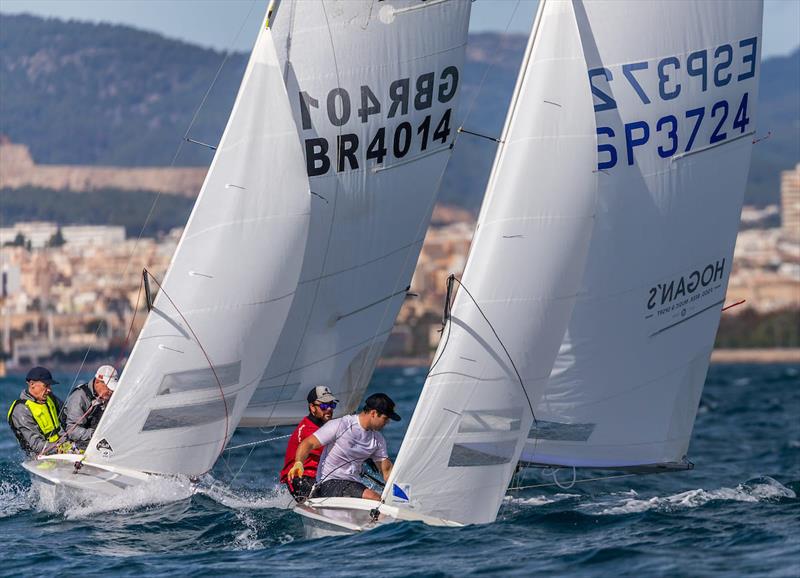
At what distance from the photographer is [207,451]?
39.3 ft

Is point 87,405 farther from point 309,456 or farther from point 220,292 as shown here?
point 309,456

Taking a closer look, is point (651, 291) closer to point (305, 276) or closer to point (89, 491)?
point (305, 276)

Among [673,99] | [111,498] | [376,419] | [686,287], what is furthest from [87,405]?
[673,99]

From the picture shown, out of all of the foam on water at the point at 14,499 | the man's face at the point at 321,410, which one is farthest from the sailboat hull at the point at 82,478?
the man's face at the point at 321,410

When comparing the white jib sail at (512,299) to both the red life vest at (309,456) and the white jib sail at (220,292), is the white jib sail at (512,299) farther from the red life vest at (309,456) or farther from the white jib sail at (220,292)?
the white jib sail at (220,292)

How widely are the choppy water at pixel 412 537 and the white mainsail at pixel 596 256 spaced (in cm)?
49

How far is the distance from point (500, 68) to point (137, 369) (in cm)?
17273

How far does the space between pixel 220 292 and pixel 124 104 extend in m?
107

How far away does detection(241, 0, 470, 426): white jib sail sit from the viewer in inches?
504

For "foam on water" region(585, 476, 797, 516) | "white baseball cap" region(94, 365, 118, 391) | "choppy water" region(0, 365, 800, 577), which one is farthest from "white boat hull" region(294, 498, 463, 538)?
"white baseball cap" region(94, 365, 118, 391)

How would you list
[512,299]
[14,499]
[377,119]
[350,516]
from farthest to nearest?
[377,119] → [14,499] → [512,299] → [350,516]

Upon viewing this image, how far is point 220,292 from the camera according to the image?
11695 mm

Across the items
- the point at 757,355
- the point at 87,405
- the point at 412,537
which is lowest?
the point at 757,355

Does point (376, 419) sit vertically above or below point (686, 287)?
below
